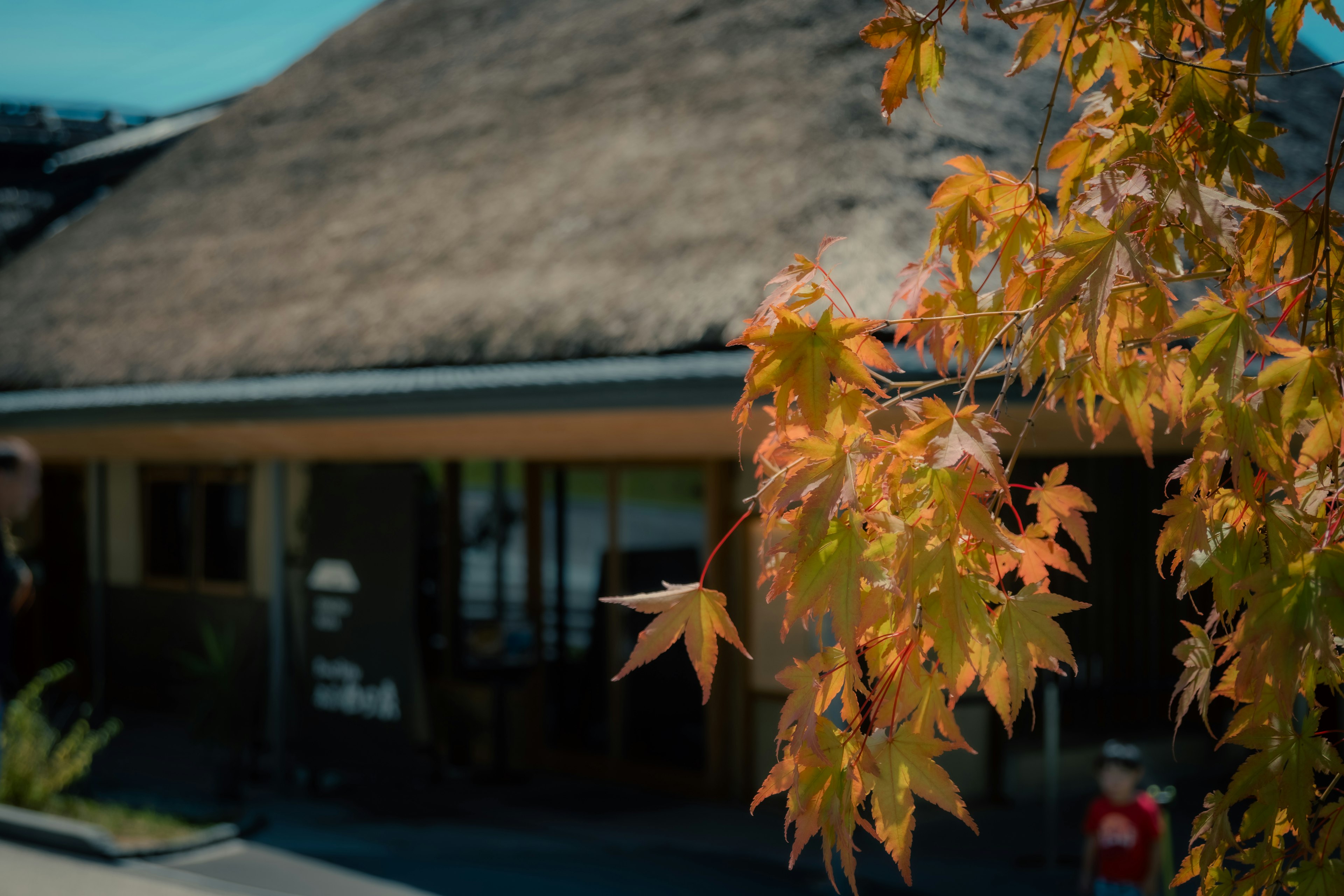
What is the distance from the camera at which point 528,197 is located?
28.9 feet

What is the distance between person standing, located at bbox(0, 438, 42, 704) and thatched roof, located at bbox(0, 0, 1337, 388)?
240 cm

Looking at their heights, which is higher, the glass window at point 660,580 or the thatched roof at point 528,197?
the thatched roof at point 528,197

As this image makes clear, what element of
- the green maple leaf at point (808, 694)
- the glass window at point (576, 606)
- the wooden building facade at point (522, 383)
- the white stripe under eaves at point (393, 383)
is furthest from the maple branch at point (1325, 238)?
the glass window at point (576, 606)

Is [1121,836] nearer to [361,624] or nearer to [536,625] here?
[361,624]

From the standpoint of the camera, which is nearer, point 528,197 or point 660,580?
point 660,580

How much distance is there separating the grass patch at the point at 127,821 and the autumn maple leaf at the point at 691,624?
6708 mm

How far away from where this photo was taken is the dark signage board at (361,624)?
836cm

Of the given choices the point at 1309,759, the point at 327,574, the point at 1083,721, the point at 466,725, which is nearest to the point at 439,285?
the point at 327,574

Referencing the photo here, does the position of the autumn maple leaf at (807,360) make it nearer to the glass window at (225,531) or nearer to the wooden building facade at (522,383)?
the wooden building facade at (522,383)

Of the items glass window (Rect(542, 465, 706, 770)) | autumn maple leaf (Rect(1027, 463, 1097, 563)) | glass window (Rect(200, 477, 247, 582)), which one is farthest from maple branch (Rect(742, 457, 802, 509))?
glass window (Rect(200, 477, 247, 582))

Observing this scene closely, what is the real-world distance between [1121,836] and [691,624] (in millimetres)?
3557

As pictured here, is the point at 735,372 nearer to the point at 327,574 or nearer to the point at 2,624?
the point at 2,624

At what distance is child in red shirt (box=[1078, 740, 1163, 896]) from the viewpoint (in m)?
4.69

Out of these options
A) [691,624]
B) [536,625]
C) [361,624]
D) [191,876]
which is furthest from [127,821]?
[691,624]
